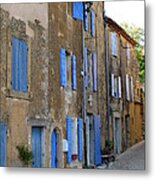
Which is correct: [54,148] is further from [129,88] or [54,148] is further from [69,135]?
[129,88]

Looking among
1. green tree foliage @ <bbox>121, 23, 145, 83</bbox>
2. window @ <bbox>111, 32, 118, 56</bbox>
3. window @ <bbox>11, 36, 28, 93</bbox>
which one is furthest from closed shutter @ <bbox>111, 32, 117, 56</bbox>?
window @ <bbox>11, 36, 28, 93</bbox>

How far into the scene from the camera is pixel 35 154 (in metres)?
4.11

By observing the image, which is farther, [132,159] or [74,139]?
[74,139]

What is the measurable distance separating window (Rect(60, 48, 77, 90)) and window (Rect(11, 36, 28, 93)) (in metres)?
0.24

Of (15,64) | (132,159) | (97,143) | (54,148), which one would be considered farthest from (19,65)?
(132,159)

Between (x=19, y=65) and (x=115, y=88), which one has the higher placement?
(x=19, y=65)

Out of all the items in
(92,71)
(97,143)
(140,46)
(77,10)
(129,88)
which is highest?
(77,10)

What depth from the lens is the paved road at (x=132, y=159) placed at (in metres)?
3.92

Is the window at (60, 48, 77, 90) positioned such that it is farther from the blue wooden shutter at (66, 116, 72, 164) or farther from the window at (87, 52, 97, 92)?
the blue wooden shutter at (66, 116, 72, 164)

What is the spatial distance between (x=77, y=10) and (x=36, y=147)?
3.15 ft

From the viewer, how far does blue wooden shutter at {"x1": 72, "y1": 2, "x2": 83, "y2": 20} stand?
13.4ft

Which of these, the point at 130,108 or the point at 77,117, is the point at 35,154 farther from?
the point at 130,108

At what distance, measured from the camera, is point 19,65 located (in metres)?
4.12

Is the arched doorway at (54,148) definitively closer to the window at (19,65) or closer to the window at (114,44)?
the window at (19,65)
